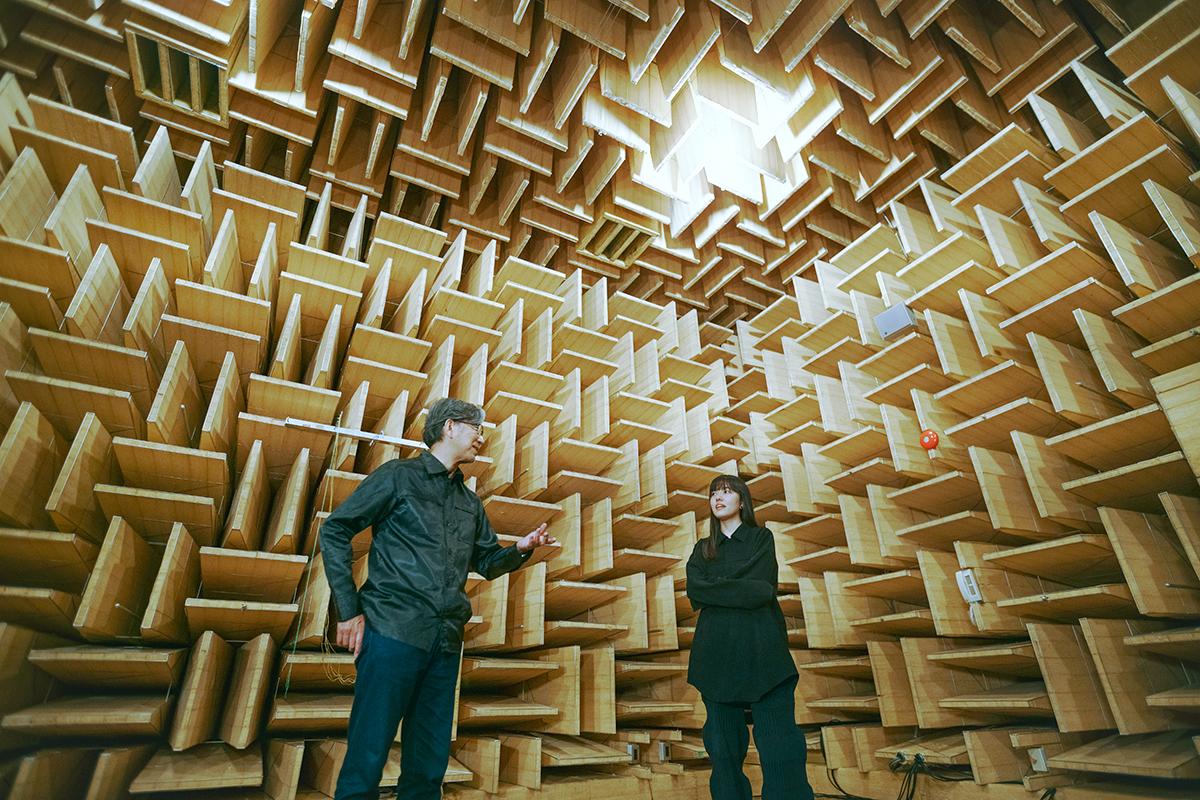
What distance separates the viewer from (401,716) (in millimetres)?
1656

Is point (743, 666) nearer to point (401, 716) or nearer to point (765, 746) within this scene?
point (765, 746)

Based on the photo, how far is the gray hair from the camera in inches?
77.0

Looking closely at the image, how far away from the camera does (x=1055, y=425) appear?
9.20 ft

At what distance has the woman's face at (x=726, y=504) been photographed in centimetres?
231

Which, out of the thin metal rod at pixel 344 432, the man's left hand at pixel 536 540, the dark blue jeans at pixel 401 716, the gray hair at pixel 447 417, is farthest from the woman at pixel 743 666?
the thin metal rod at pixel 344 432

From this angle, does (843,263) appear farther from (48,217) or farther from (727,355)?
(48,217)

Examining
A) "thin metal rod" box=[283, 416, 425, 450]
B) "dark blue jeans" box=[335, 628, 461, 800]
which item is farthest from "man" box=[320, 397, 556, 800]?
"thin metal rod" box=[283, 416, 425, 450]

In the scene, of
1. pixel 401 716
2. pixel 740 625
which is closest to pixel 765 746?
pixel 740 625

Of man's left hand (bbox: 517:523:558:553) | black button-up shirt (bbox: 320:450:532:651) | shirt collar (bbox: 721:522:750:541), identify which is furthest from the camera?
shirt collar (bbox: 721:522:750:541)

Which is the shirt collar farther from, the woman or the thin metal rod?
the thin metal rod

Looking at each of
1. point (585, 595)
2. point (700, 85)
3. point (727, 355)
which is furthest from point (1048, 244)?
point (585, 595)

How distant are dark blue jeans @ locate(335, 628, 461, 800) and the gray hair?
599mm

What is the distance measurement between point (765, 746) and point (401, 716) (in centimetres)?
115

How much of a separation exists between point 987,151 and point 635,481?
2.57m
